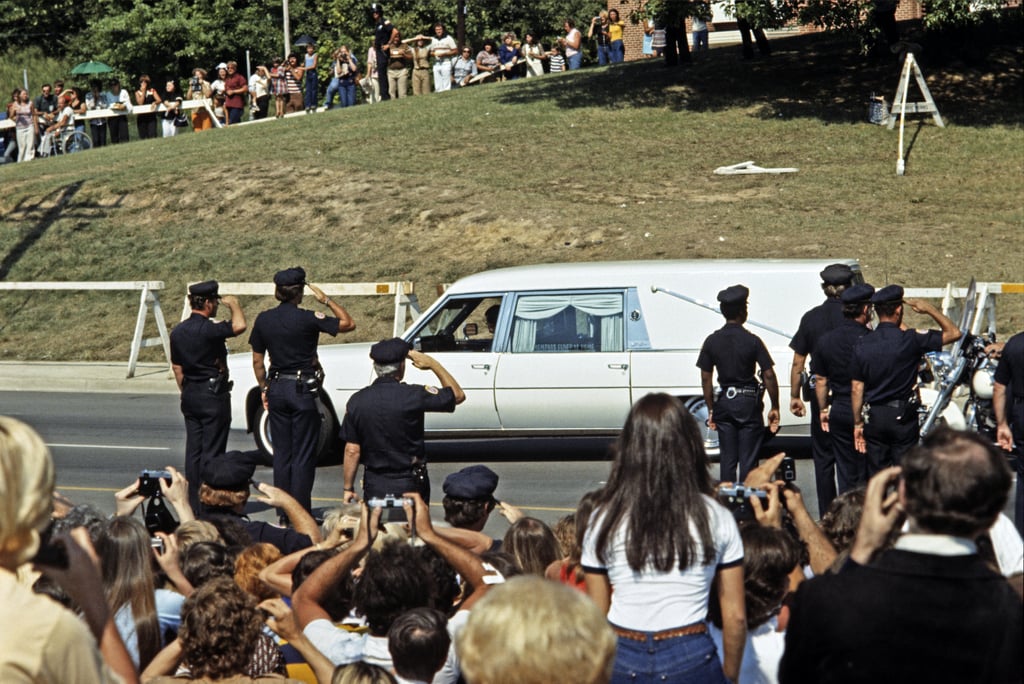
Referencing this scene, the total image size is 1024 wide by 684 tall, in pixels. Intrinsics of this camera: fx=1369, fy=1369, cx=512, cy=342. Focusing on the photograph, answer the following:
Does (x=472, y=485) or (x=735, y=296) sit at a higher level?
(x=735, y=296)

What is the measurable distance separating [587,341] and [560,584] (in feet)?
30.2

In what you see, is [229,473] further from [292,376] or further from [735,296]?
[735,296]

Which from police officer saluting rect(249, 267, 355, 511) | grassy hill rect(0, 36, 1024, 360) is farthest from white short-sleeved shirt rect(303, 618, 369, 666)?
grassy hill rect(0, 36, 1024, 360)

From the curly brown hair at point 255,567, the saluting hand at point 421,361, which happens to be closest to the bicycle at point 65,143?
the saluting hand at point 421,361

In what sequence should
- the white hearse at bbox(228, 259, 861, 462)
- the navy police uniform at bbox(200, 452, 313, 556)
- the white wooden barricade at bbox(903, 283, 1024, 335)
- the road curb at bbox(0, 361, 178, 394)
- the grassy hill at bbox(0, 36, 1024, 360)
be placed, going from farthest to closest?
the grassy hill at bbox(0, 36, 1024, 360), the road curb at bbox(0, 361, 178, 394), the white wooden barricade at bbox(903, 283, 1024, 335), the white hearse at bbox(228, 259, 861, 462), the navy police uniform at bbox(200, 452, 313, 556)

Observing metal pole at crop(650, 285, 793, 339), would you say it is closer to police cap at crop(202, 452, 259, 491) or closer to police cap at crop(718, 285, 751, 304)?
police cap at crop(718, 285, 751, 304)

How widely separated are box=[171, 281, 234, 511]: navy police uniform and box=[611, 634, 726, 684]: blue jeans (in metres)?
6.38

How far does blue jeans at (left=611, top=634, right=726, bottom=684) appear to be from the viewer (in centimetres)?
424

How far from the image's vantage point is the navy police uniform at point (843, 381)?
9234 millimetres

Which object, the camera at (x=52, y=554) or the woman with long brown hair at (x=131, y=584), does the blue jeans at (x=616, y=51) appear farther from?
the camera at (x=52, y=554)

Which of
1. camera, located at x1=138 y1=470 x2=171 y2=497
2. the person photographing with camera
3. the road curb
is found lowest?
the road curb

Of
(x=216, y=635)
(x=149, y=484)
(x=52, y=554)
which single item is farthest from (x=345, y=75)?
(x=52, y=554)

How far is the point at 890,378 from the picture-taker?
889cm

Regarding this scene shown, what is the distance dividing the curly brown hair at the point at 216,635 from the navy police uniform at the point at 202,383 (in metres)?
5.54
